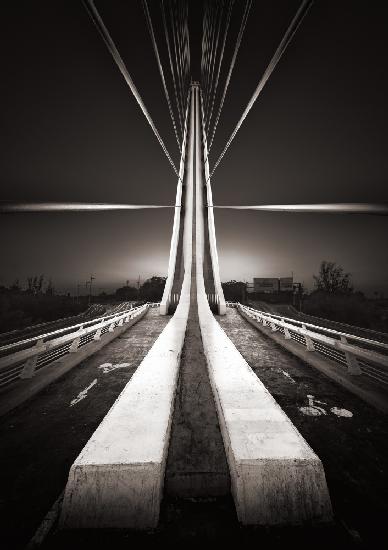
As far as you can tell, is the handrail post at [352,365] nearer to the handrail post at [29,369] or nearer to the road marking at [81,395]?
the road marking at [81,395]

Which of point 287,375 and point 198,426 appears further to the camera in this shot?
point 287,375

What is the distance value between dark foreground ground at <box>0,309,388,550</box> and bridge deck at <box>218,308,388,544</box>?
0.01 metres

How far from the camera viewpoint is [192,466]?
89.0 inches

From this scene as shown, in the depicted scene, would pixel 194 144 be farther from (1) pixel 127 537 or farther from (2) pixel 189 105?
(1) pixel 127 537

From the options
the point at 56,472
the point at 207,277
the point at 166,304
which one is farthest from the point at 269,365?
the point at 207,277

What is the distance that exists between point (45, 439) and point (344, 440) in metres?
3.74

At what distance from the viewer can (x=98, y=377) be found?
5.30 metres

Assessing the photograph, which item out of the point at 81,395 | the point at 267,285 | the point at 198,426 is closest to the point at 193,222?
the point at 81,395

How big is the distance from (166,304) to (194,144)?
83.4 feet

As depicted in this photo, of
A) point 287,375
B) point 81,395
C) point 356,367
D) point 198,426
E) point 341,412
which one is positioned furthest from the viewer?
point 287,375

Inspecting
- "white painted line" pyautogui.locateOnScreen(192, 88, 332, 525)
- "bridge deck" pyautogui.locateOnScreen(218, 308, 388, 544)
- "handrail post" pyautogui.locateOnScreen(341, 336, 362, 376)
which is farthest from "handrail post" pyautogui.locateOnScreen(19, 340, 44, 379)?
"handrail post" pyautogui.locateOnScreen(341, 336, 362, 376)

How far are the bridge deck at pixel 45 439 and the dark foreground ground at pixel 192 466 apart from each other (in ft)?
0.04

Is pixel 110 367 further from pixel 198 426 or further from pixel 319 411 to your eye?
pixel 319 411

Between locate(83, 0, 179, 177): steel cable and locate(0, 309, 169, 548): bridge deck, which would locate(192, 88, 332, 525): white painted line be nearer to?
locate(0, 309, 169, 548): bridge deck
